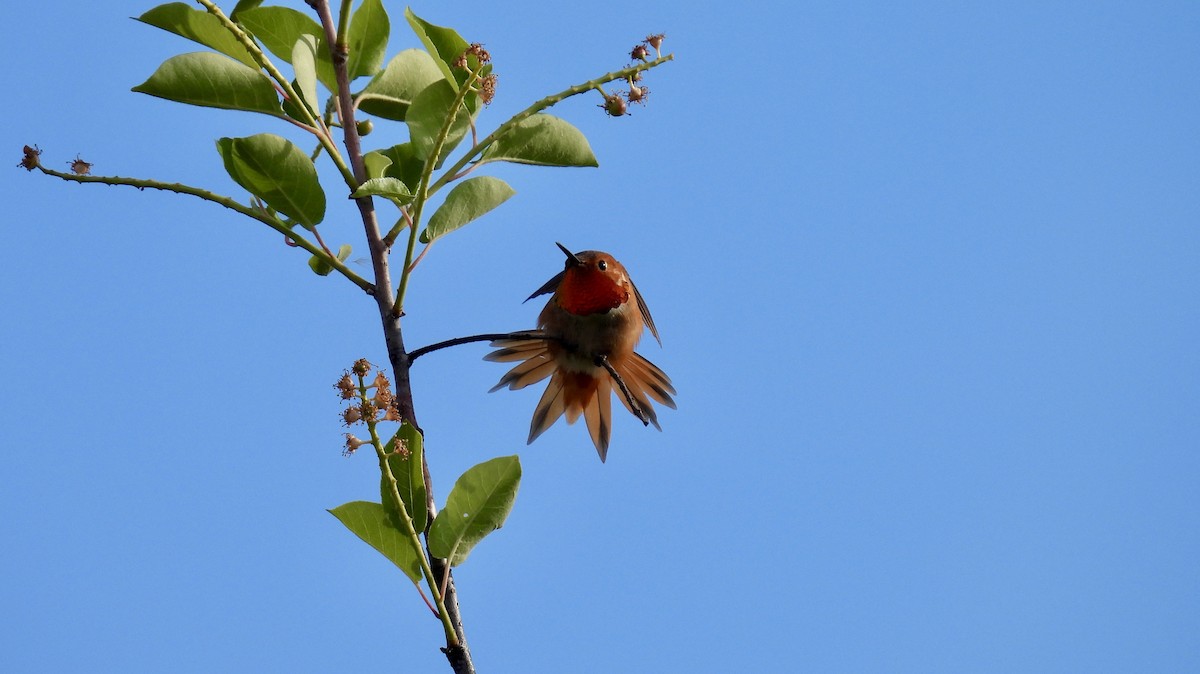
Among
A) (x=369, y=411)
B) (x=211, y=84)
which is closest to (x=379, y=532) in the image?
(x=369, y=411)

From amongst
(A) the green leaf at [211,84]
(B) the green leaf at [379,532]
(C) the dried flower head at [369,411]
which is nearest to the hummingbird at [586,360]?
(A) the green leaf at [211,84]

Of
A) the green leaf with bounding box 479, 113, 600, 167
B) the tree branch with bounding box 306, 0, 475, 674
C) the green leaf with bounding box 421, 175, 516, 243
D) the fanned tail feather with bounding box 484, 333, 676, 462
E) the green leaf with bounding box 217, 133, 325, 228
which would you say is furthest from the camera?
the fanned tail feather with bounding box 484, 333, 676, 462

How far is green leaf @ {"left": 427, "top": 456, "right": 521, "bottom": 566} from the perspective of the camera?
85.6 inches

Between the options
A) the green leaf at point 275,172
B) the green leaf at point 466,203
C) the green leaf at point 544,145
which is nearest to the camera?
the green leaf at point 275,172

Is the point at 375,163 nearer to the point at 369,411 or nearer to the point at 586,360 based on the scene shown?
the point at 369,411

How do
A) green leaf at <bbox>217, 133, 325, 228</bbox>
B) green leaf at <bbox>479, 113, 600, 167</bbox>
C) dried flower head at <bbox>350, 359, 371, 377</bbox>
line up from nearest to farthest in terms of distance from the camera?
dried flower head at <bbox>350, 359, 371, 377</bbox> < green leaf at <bbox>217, 133, 325, 228</bbox> < green leaf at <bbox>479, 113, 600, 167</bbox>

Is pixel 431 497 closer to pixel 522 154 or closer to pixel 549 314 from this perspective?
pixel 522 154

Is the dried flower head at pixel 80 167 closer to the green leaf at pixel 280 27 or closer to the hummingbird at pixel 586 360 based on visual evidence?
the green leaf at pixel 280 27

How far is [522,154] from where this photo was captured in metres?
2.55

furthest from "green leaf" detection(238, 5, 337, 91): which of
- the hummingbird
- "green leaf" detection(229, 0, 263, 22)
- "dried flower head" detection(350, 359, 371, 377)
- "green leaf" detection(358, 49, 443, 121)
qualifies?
the hummingbird

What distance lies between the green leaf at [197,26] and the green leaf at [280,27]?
0.08m

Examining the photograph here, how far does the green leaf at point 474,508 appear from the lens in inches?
85.6

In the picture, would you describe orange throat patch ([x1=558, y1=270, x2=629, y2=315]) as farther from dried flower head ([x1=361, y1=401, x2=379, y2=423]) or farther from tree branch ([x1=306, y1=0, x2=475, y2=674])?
dried flower head ([x1=361, y1=401, x2=379, y2=423])

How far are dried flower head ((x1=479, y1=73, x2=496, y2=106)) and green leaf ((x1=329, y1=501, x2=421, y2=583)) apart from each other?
0.89 m
